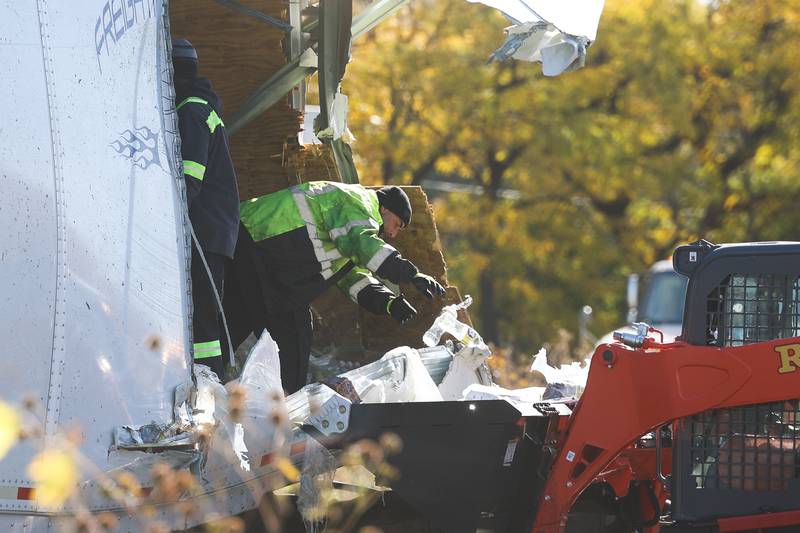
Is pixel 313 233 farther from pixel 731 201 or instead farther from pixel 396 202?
pixel 731 201

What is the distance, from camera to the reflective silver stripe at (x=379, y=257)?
616cm

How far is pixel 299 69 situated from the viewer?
730cm

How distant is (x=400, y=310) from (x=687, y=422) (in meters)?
2.07

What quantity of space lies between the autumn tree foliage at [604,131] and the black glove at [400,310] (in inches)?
525

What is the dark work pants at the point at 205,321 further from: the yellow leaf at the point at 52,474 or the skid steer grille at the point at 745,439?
the skid steer grille at the point at 745,439

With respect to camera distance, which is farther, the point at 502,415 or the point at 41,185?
the point at 502,415

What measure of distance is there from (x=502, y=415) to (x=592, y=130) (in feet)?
53.6

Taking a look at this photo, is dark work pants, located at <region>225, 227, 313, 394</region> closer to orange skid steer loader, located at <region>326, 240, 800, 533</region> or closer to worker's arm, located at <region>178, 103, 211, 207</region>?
worker's arm, located at <region>178, 103, 211, 207</region>

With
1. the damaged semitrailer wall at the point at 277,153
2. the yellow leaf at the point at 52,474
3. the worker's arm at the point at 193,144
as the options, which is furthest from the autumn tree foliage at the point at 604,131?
the yellow leaf at the point at 52,474

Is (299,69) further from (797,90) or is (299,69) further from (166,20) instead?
(797,90)

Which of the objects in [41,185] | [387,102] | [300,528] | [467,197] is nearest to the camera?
[41,185]

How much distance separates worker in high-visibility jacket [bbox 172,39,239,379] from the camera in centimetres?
539

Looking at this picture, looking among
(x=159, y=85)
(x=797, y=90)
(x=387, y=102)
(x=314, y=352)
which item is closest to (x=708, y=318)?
(x=159, y=85)

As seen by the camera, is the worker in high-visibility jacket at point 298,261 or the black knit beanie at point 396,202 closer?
the worker in high-visibility jacket at point 298,261
